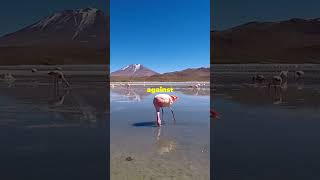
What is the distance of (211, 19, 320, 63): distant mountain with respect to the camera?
96188 millimetres

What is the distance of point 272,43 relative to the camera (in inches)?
4513

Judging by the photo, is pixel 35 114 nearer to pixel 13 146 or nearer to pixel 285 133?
pixel 13 146

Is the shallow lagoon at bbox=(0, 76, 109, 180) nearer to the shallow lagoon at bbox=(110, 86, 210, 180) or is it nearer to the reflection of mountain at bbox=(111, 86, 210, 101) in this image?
the shallow lagoon at bbox=(110, 86, 210, 180)

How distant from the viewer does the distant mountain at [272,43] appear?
96.2 metres

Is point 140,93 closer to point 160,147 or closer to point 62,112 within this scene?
point 62,112

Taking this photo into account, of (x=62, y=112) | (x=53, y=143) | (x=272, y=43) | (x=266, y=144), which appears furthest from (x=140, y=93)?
(x=272, y=43)

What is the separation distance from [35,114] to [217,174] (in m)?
7.24

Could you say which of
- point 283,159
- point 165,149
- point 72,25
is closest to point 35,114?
point 165,149

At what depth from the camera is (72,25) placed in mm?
169375

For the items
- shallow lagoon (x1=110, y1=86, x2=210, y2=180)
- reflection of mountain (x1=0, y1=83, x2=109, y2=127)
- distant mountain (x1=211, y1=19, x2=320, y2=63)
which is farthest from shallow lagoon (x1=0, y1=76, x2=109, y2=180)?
distant mountain (x1=211, y1=19, x2=320, y2=63)

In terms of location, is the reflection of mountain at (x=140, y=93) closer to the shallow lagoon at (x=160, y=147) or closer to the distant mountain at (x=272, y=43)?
the shallow lagoon at (x=160, y=147)

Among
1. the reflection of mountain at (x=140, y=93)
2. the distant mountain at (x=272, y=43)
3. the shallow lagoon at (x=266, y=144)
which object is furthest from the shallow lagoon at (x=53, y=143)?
the distant mountain at (x=272, y=43)

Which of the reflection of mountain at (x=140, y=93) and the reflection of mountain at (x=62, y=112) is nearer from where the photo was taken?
the reflection of mountain at (x=62, y=112)

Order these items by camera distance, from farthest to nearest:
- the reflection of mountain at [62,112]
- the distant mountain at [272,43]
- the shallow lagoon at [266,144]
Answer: the distant mountain at [272,43] < the reflection of mountain at [62,112] < the shallow lagoon at [266,144]
